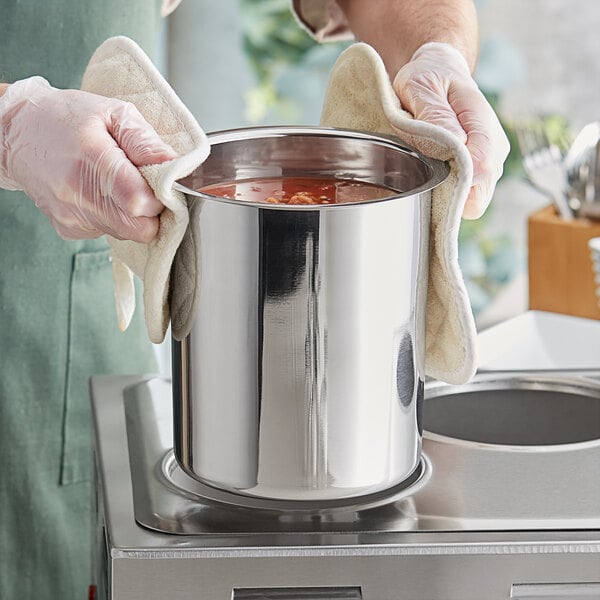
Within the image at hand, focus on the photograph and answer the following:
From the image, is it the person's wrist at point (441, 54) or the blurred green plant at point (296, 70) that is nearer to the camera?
the person's wrist at point (441, 54)

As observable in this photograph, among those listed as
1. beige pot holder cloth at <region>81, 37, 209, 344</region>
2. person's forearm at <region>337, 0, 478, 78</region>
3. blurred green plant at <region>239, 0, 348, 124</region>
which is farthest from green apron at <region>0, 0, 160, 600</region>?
blurred green plant at <region>239, 0, 348, 124</region>

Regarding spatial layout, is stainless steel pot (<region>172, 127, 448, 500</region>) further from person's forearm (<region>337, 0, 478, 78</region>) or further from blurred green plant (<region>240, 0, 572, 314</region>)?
blurred green plant (<region>240, 0, 572, 314</region>)

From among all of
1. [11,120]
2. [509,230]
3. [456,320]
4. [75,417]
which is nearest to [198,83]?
[509,230]

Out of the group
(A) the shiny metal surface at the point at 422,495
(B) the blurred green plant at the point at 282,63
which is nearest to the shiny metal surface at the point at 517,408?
(A) the shiny metal surface at the point at 422,495

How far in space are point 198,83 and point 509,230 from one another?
981mm

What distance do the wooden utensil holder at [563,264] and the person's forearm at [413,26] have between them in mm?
571

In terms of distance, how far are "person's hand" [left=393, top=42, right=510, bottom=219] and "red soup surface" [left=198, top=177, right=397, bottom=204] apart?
0.22ft

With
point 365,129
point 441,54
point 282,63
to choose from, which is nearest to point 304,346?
point 365,129

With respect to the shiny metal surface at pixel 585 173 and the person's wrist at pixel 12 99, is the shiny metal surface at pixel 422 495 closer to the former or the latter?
the person's wrist at pixel 12 99

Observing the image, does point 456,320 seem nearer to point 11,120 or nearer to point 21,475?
point 11,120

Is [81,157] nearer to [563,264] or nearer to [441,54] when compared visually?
[441,54]

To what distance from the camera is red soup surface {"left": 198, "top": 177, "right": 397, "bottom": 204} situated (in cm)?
75

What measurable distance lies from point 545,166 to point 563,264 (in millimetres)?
157

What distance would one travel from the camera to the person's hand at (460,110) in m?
0.78
